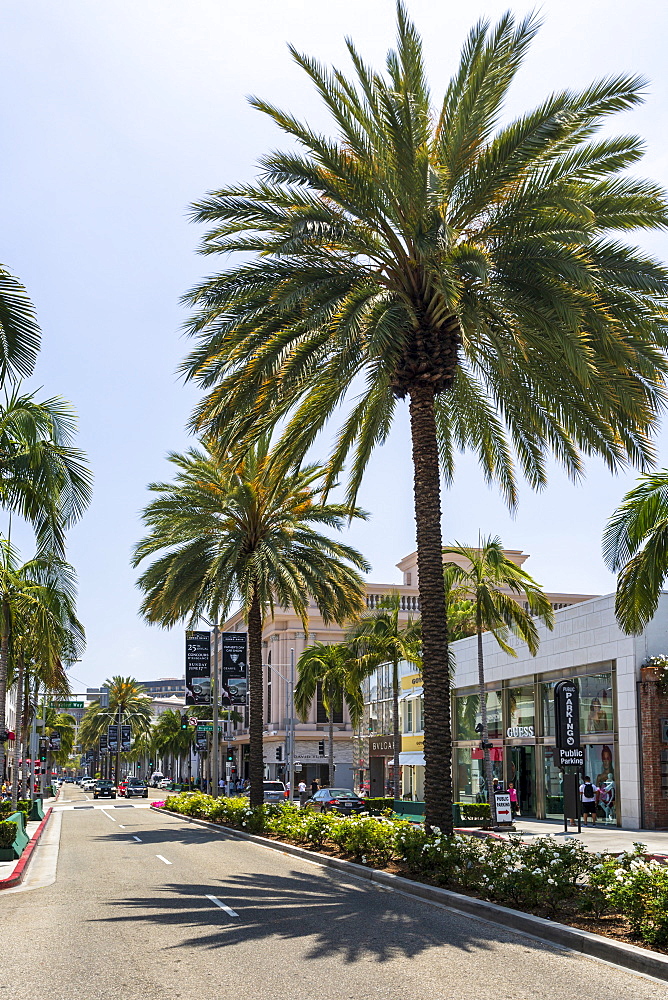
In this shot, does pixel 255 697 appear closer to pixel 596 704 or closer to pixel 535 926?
pixel 596 704

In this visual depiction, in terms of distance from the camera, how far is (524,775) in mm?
39000

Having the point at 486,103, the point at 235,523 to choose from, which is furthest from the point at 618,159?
the point at 235,523

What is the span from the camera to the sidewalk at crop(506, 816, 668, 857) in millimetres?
23323

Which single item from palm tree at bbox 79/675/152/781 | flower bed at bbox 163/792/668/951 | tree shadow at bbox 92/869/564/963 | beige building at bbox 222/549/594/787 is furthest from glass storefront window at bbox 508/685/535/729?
palm tree at bbox 79/675/152/781

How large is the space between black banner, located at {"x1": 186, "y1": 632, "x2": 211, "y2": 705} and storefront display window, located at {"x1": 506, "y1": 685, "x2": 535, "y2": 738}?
13.3 metres

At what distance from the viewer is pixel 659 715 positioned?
3062cm

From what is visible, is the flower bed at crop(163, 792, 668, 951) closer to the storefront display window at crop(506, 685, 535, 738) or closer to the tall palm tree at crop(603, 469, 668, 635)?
the tall palm tree at crop(603, 469, 668, 635)

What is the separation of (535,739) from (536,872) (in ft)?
86.6

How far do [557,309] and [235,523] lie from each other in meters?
17.8

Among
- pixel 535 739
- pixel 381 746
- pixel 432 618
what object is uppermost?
pixel 432 618

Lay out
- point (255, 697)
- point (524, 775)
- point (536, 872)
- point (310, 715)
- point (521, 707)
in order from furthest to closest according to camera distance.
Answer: point (310, 715), point (521, 707), point (524, 775), point (255, 697), point (536, 872)

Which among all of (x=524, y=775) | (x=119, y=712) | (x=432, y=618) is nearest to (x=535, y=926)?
(x=432, y=618)

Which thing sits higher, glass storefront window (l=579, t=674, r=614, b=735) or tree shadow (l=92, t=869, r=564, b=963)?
glass storefront window (l=579, t=674, r=614, b=735)

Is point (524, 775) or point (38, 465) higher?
point (38, 465)
